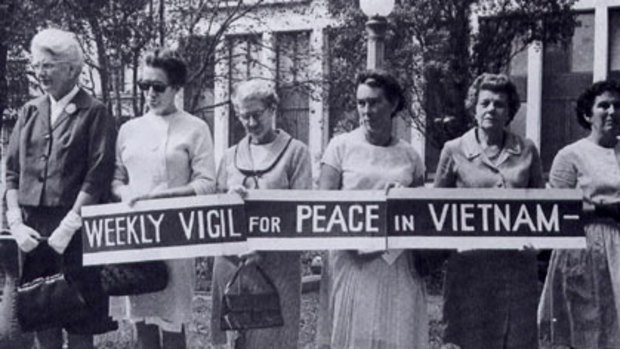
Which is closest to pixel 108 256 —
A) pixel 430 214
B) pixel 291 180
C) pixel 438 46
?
pixel 291 180

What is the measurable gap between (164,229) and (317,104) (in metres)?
13.1

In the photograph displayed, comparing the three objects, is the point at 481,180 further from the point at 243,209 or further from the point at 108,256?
the point at 108,256

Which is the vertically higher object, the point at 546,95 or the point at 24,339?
the point at 546,95

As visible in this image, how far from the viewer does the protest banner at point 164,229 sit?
580 centimetres

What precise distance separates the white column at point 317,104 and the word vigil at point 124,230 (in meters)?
7.88

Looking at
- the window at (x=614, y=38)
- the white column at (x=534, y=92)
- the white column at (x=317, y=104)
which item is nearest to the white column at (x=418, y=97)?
the white column at (x=317, y=104)

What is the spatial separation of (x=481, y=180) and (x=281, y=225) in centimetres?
111

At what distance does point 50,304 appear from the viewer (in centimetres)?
589

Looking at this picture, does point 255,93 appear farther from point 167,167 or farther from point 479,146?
point 479,146

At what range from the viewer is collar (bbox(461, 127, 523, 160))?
574 centimetres

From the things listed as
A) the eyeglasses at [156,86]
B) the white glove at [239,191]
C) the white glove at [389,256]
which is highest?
the eyeglasses at [156,86]

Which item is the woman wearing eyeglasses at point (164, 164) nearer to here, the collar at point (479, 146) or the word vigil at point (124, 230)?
the word vigil at point (124, 230)

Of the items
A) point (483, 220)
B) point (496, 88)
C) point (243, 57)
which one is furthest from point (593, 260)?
point (243, 57)

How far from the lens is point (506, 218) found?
5.74m
